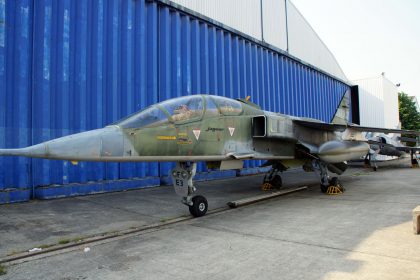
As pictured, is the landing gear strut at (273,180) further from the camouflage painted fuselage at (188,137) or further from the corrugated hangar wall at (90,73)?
the corrugated hangar wall at (90,73)

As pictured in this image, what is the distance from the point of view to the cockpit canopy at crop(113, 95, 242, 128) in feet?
16.5

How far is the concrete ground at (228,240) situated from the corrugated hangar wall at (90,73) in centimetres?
158

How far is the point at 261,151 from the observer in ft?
24.0

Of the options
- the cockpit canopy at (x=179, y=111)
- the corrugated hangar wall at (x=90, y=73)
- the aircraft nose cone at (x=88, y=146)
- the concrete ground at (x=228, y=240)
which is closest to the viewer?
the concrete ground at (x=228, y=240)

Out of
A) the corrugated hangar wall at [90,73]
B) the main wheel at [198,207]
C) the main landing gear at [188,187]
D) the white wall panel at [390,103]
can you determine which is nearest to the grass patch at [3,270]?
the main landing gear at [188,187]

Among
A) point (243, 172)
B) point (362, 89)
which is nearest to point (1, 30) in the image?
point (243, 172)

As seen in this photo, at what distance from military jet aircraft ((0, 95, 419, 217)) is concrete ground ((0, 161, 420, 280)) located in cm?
117

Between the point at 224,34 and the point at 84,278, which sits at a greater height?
the point at 224,34

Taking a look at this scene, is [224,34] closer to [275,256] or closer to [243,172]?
[243,172]

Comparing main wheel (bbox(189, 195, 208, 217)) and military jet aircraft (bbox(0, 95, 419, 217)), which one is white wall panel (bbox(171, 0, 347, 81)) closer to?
military jet aircraft (bbox(0, 95, 419, 217))

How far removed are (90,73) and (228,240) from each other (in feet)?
23.7

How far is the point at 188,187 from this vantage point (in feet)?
18.8

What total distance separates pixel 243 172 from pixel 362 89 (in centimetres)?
1987

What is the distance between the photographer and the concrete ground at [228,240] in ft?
10.7
